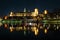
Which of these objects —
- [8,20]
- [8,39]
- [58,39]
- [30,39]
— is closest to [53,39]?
[58,39]

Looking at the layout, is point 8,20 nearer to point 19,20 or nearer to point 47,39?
point 19,20

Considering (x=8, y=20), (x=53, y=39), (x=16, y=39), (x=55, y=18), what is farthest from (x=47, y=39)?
(x=8, y=20)

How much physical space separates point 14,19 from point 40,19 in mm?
6301

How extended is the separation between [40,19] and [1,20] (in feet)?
31.4

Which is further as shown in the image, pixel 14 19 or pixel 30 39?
pixel 14 19

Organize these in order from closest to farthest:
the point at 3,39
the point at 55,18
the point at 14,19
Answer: the point at 3,39 < the point at 55,18 < the point at 14,19

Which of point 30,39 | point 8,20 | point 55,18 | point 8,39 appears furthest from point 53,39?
point 8,20

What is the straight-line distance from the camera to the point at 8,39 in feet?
66.8

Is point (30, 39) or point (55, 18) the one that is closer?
point (30, 39)

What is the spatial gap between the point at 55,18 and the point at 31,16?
8.04m

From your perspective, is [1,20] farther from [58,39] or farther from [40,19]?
[58,39]

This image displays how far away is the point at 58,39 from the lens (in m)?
20.7

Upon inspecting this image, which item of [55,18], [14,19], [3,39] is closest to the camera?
[3,39]

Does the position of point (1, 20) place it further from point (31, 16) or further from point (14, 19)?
point (31, 16)
